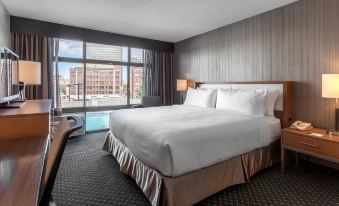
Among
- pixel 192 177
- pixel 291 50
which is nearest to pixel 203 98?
pixel 291 50

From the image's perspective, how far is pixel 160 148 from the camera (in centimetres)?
185

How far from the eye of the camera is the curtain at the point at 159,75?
550 cm

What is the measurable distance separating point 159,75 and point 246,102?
306cm

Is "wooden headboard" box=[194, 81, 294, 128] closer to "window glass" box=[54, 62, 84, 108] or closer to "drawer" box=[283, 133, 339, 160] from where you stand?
"drawer" box=[283, 133, 339, 160]

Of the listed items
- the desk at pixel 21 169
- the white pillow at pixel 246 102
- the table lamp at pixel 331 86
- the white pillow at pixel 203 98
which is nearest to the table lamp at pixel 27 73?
the desk at pixel 21 169

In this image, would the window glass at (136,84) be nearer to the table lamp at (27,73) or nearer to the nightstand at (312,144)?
the table lamp at (27,73)

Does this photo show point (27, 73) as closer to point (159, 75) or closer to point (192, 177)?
point (192, 177)

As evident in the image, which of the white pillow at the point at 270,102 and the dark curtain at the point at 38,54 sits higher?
the dark curtain at the point at 38,54

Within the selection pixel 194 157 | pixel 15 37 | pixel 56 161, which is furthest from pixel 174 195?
pixel 15 37

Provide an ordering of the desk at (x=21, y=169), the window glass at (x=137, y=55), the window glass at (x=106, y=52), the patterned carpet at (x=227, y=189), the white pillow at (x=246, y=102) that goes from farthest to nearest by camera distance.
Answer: the window glass at (x=137, y=55)
the window glass at (x=106, y=52)
the white pillow at (x=246, y=102)
the patterned carpet at (x=227, y=189)
the desk at (x=21, y=169)

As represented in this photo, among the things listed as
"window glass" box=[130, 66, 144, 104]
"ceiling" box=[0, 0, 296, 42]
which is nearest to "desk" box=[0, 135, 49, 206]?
"ceiling" box=[0, 0, 296, 42]

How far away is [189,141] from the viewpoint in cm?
195

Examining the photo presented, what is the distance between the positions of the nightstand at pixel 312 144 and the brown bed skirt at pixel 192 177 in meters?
0.29

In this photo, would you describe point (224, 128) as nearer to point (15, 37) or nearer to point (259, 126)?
point (259, 126)
